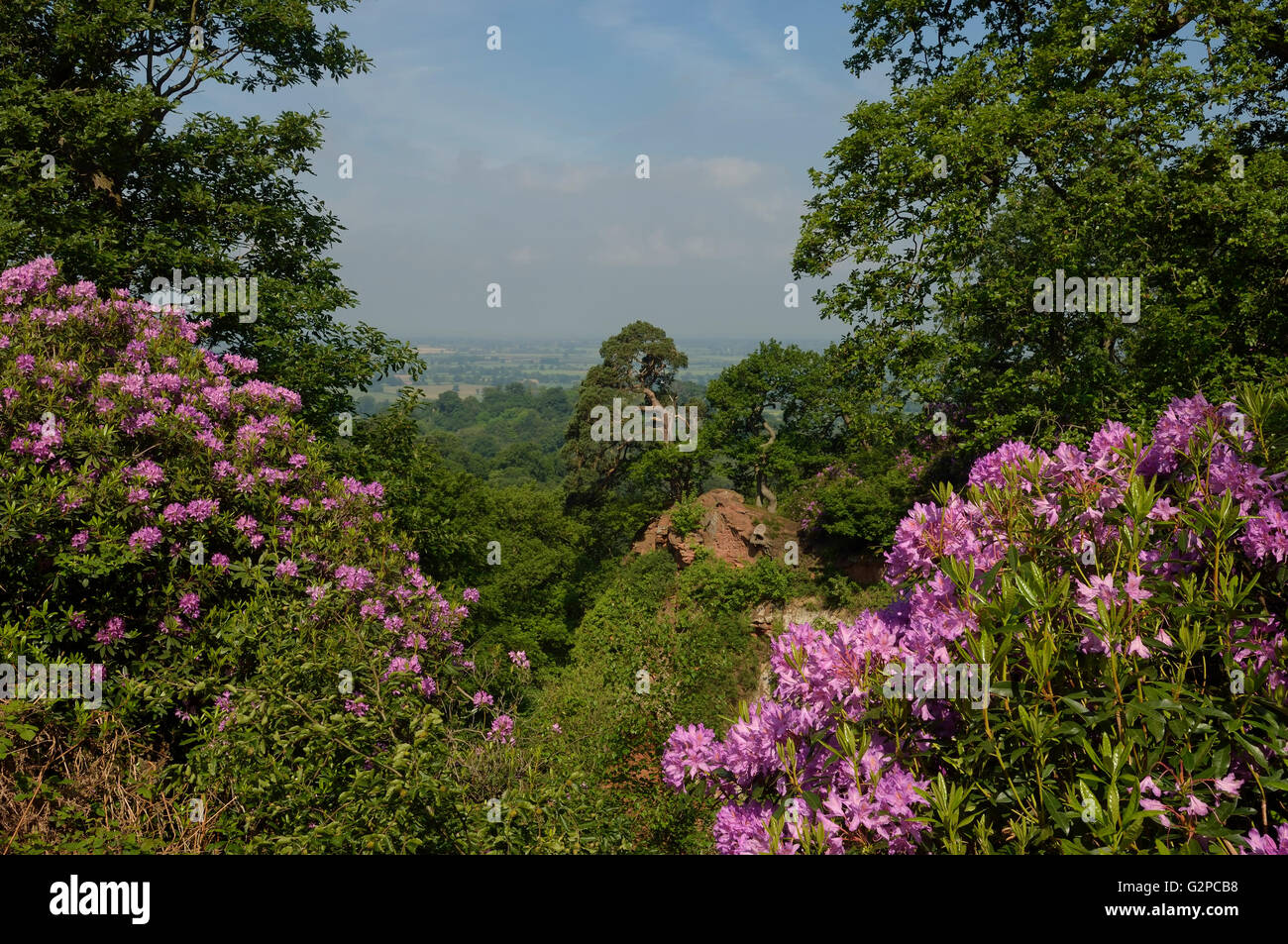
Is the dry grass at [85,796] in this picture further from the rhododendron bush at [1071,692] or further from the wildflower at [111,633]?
the rhododendron bush at [1071,692]

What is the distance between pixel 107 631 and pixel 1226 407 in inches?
237

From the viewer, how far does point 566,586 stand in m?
22.8

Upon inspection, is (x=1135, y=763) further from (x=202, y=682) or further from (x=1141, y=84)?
(x=1141, y=84)

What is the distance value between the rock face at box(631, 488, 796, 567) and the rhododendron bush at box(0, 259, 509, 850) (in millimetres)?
12293

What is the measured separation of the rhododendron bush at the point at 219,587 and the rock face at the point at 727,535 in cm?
1229

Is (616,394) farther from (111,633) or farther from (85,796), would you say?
(85,796)

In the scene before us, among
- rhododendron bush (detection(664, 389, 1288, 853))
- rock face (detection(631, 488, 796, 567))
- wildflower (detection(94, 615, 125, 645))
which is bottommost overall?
rock face (detection(631, 488, 796, 567))

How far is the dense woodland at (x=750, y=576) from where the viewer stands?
204 centimetres

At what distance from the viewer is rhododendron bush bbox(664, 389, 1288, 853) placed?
6.08 feet

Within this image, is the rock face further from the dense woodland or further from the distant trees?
the distant trees

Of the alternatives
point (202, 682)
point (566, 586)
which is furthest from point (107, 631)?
point (566, 586)

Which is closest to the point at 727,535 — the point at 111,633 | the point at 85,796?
the point at 111,633

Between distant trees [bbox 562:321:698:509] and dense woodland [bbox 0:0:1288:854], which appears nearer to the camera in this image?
dense woodland [bbox 0:0:1288:854]

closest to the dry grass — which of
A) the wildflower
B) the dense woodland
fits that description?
the dense woodland
